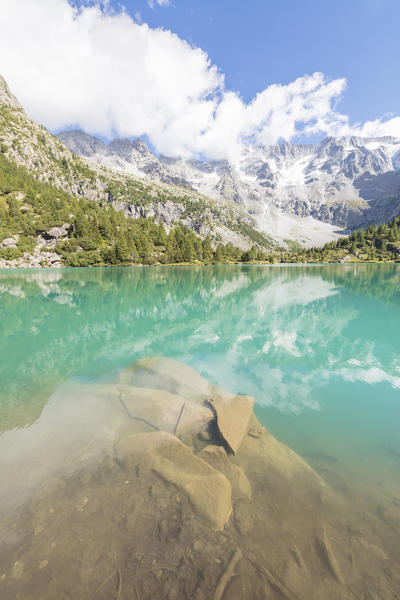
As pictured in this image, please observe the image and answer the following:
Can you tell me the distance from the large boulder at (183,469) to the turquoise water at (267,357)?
279cm

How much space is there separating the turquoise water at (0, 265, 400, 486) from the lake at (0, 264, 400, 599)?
0.06m

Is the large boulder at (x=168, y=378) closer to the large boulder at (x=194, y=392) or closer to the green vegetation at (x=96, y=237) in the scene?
the large boulder at (x=194, y=392)

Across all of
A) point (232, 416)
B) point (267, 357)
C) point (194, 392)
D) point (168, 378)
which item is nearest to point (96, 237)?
point (267, 357)

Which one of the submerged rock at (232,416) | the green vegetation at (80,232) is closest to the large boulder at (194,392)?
the submerged rock at (232,416)

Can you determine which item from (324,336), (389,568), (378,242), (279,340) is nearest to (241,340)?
(279,340)

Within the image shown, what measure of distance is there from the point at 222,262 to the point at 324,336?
5804 inches

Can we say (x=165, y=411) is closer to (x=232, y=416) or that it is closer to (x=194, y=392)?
(x=194, y=392)

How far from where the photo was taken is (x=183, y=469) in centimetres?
560

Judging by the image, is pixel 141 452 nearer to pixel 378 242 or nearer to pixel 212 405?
pixel 212 405

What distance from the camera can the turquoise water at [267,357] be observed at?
24.1 feet

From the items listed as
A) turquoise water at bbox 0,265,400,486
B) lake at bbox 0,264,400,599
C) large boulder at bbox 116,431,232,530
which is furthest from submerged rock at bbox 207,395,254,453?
large boulder at bbox 116,431,232,530

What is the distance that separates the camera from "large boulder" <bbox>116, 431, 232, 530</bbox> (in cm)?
473

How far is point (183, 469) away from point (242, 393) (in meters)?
4.61

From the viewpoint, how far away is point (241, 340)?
1625 cm
